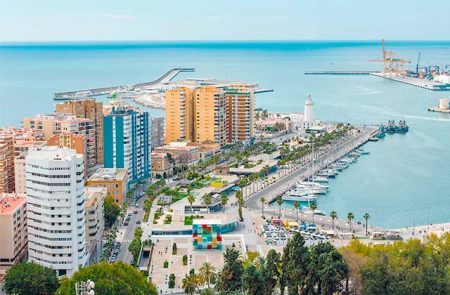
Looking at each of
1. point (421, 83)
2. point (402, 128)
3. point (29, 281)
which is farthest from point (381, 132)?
point (421, 83)

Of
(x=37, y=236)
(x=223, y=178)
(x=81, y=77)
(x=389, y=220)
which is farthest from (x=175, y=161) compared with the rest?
(x=81, y=77)

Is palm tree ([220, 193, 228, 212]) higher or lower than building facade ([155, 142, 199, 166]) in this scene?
lower

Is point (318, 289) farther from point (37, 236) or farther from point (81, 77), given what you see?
point (81, 77)

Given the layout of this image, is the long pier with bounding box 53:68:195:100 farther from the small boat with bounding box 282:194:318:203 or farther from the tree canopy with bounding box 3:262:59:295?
the tree canopy with bounding box 3:262:59:295

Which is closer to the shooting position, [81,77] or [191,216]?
[191,216]

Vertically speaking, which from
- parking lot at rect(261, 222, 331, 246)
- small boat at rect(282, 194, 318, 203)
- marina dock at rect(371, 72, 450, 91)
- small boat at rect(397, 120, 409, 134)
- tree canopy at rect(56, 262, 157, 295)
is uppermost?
marina dock at rect(371, 72, 450, 91)

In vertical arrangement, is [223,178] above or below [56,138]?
below

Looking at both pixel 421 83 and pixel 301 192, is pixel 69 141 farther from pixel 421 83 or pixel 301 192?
pixel 421 83

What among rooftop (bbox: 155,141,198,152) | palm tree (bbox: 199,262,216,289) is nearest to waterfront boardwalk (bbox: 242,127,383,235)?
rooftop (bbox: 155,141,198,152)
